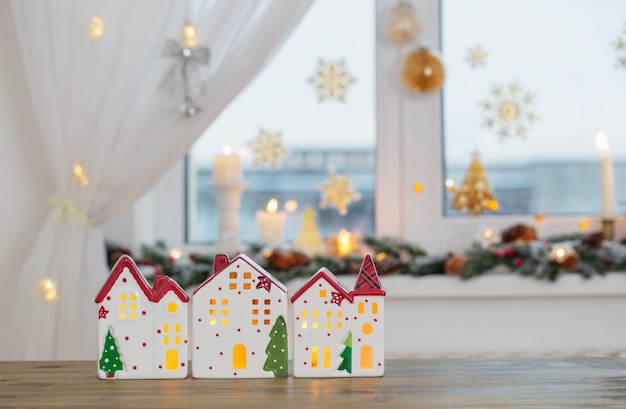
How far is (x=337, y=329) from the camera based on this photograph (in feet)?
3.90

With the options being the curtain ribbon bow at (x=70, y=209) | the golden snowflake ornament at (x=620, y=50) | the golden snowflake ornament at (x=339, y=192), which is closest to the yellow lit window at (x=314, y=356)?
the curtain ribbon bow at (x=70, y=209)

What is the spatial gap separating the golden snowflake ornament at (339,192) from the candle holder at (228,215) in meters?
0.24

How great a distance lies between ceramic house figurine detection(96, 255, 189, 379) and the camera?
1186mm

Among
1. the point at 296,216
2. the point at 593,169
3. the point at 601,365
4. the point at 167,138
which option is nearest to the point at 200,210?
the point at 296,216

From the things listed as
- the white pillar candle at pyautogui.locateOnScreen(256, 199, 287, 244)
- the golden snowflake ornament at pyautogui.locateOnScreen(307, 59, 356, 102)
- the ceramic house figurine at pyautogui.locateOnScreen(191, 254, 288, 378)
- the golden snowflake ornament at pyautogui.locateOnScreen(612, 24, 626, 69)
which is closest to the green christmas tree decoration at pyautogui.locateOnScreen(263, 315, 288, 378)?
the ceramic house figurine at pyautogui.locateOnScreen(191, 254, 288, 378)

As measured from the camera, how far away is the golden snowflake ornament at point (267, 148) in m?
2.29

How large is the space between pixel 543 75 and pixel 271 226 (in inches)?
32.5

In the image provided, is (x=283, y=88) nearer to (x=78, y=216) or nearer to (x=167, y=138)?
(x=167, y=138)

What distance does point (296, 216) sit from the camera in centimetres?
231

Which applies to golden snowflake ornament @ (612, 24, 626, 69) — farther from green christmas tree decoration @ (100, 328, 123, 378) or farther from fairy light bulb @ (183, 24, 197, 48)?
green christmas tree decoration @ (100, 328, 123, 378)

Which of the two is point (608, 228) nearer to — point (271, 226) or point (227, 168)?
point (271, 226)

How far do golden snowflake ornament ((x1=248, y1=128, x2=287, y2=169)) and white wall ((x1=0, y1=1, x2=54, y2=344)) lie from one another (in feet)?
1.77

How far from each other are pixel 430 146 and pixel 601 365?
109 centimetres

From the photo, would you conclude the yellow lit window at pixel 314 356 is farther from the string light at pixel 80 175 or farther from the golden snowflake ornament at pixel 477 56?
the golden snowflake ornament at pixel 477 56
